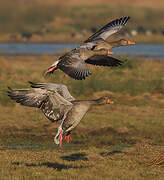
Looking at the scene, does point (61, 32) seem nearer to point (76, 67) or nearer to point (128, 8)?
point (128, 8)

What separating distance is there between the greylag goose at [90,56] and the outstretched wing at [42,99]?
1.79 feet

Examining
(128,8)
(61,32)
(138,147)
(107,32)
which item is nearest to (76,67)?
(107,32)

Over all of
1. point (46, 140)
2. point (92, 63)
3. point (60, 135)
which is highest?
point (92, 63)

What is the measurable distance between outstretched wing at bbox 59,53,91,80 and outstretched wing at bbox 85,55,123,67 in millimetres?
1131

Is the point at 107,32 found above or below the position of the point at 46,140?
above

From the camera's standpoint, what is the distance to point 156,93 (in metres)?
23.7

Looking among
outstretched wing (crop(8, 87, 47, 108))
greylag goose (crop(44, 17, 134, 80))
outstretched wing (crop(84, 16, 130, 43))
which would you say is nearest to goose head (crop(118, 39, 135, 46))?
greylag goose (crop(44, 17, 134, 80))

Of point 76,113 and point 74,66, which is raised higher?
point 74,66

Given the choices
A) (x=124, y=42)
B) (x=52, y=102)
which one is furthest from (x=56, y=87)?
(x=124, y=42)

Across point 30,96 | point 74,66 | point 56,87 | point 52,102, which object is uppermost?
point 74,66

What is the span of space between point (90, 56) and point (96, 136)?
18.7ft

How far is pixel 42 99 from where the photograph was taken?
1030 cm

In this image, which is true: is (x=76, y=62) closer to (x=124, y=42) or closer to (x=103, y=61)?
(x=103, y=61)

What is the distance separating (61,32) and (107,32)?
286 feet
